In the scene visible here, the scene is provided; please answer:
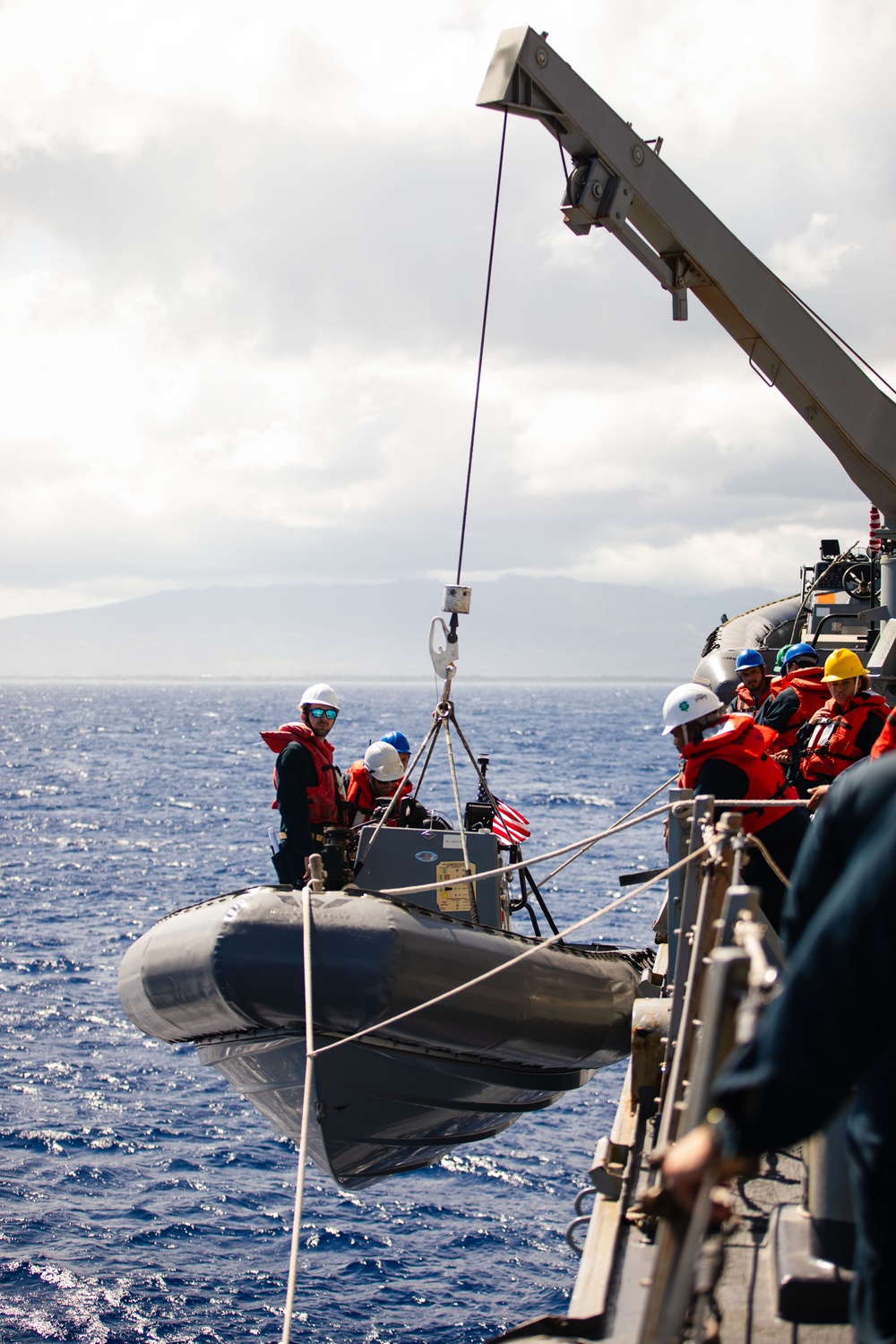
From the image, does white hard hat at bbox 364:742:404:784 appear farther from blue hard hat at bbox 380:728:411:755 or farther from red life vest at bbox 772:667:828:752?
red life vest at bbox 772:667:828:752

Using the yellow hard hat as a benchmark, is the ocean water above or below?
below

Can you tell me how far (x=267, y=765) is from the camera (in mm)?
60906

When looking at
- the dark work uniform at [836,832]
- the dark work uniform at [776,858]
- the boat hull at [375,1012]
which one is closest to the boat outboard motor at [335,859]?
the boat hull at [375,1012]

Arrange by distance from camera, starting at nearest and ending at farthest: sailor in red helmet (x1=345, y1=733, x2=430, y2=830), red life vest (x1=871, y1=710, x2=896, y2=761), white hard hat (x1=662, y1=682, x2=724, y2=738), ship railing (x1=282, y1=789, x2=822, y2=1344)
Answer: ship railing (x1=282, y1=789, x2=822, y2=1344), red life vest (x1=871, y1=710, x2=896, y2=761), white hard hat (x1=662, y1=682, x2=724, y2=738), sailor in red helmet (x1=345, y1=733, x2=430, y2=830)

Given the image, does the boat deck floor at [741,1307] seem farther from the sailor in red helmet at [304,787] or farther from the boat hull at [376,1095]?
the sailor in red helmet at [304,787]

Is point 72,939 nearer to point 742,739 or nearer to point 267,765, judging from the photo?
point 742,739

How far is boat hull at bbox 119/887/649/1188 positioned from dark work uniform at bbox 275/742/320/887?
1.01m

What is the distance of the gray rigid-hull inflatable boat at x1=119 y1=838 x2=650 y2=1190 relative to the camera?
5.62 meters

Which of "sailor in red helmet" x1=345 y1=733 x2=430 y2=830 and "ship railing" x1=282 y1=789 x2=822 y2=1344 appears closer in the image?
"ship railing" x1=282 y1=789 x2=822 y2=1344

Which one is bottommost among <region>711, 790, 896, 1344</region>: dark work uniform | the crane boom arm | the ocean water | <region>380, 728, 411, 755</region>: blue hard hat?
the ocean water

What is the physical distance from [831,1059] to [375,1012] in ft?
13.7

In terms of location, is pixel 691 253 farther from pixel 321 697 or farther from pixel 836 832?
pixel 836 832

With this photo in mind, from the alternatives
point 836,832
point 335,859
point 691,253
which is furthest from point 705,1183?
point 691,253

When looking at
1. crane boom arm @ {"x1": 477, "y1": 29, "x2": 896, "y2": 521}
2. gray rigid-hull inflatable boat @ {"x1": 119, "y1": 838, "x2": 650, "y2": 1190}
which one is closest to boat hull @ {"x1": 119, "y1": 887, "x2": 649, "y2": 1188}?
gray rigid-hull inflatable boat @ {"x1": 119, "y1": 838, "x2": 650, "y2": 1190}
